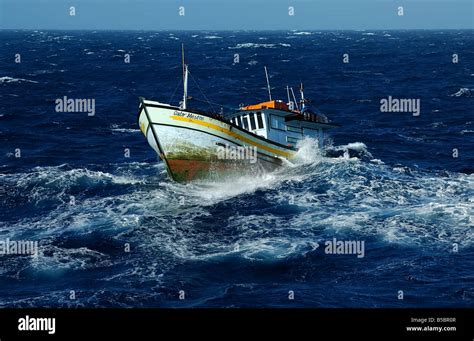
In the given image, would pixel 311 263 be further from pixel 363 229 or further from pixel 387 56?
pixel 387 56

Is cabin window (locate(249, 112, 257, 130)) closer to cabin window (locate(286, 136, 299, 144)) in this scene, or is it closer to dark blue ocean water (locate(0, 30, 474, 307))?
cabin window (locate(286, 136, 299, 144))

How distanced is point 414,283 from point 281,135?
2435cm

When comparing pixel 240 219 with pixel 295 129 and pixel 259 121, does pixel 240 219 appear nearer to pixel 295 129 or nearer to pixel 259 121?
pixel 259 121
